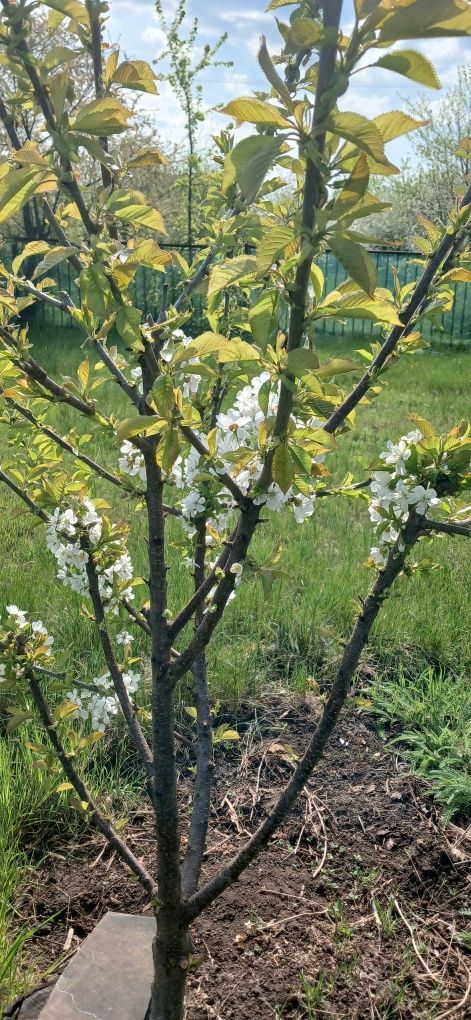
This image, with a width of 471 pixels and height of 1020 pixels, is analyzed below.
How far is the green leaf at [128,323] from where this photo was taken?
1.02 meters

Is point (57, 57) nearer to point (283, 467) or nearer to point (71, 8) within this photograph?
point (71, 8)

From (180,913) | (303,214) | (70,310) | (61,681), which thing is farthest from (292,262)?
(180,913)

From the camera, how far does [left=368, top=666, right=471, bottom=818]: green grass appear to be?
2.30m

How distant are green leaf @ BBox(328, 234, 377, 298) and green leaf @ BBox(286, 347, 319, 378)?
4.3 inches

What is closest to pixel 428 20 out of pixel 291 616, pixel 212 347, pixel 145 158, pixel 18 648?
pixel 212 347

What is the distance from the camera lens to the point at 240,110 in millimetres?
756

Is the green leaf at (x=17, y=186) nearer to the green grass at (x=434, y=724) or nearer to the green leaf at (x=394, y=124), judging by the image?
the green leaf at (x=394, y=124)

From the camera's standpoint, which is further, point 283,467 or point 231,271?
point 283,467

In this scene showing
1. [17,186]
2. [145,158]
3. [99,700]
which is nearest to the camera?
[17,186]

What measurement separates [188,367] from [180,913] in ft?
3.41

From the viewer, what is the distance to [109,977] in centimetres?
168

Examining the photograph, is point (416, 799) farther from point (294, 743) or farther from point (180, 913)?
point (180, 913)

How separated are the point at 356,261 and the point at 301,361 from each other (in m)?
0.14

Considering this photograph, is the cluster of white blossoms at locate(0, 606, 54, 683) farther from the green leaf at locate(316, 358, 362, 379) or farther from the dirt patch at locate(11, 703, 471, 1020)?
the green leaf at locate(316, 358, 362, 379)
